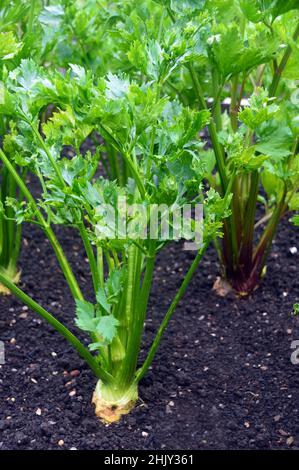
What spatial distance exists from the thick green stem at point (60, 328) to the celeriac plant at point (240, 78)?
0.44 meters

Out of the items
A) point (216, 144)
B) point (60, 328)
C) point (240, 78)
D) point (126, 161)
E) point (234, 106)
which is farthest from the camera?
point (240, 78)

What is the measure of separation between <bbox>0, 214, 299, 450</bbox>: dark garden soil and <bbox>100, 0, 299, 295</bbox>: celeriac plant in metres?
0.13

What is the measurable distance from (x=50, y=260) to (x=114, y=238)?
89 cm

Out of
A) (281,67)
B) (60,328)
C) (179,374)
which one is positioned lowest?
(179,374)

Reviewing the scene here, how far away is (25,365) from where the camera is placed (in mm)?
1729

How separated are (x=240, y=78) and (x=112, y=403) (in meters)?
0.94

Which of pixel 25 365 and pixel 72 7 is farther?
pixel 72 7

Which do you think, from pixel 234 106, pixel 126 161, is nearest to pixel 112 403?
pixel 126 161

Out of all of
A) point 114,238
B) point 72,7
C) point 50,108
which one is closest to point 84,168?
point 114,238

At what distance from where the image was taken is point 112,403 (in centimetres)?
155

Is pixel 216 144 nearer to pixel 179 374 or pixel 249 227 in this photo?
pixel 249 227

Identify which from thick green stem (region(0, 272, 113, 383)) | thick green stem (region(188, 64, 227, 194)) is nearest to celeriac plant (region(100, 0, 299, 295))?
thick green stem (region(188, 64, 227, 194))

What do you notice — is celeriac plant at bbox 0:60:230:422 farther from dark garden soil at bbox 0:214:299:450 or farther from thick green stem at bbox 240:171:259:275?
thick green stem at bbox 240:171:259:275

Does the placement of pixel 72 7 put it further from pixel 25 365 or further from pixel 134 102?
pixel 25 365
